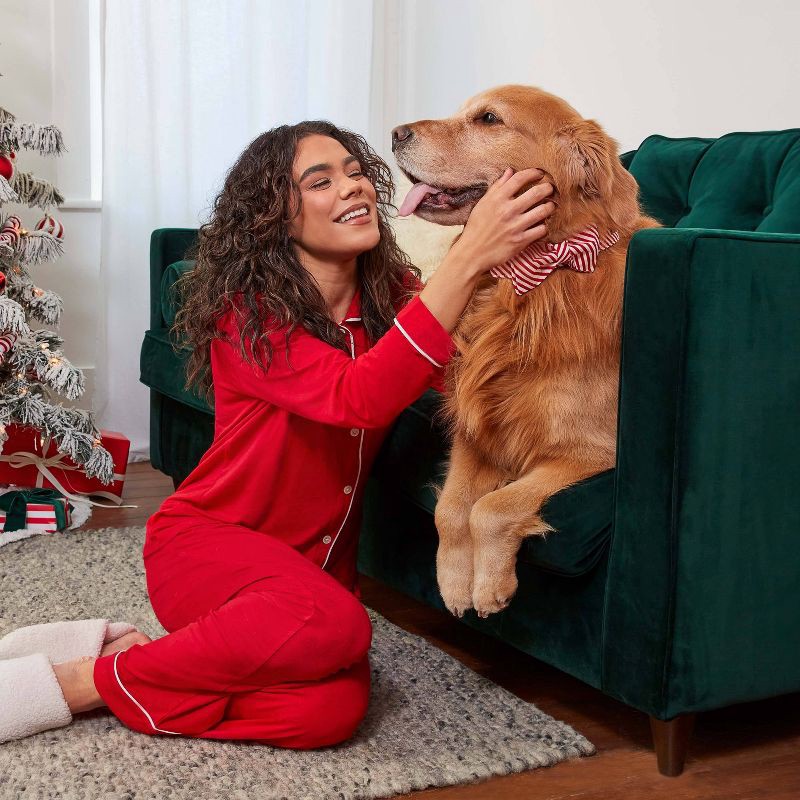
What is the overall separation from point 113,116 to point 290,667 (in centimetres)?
285

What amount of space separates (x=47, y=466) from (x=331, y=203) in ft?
5.92

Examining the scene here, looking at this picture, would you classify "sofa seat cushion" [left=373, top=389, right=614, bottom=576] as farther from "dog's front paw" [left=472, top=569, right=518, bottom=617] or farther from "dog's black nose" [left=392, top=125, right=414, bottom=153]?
"dog's black nose" [left=392, top=125, right=414, bottom=153]

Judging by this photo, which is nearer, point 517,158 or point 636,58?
point 517,158

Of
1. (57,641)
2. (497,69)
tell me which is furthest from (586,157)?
(497,69)

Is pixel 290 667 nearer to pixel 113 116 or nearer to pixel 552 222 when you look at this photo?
pixel 552 222

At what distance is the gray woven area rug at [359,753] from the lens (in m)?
1.51

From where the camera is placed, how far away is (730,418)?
4.85ft

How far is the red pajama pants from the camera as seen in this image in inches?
62.8

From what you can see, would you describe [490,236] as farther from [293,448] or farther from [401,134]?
[293,448]

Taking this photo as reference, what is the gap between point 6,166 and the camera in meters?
3.03

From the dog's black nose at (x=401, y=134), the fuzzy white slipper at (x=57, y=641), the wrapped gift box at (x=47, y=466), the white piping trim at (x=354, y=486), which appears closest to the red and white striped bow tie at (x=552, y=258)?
the dog's black nose at (x=401, y=134)

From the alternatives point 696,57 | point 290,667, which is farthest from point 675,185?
point 290,667

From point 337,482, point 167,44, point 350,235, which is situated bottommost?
point 337,482

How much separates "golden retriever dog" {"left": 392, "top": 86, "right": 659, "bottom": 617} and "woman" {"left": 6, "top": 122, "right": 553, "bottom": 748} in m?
0.06
